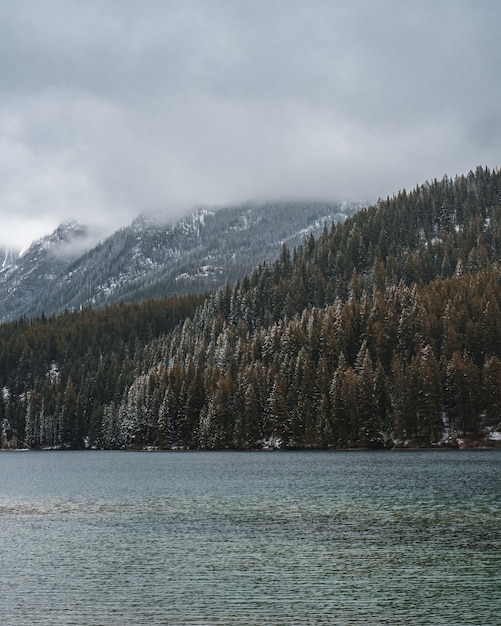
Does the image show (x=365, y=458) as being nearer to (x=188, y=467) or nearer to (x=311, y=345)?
(x=188, y=467)

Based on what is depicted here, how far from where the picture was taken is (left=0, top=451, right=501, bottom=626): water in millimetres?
31953

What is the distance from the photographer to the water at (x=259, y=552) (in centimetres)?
3195

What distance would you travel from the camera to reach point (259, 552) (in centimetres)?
4359

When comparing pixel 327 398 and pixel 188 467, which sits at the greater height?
pixel 327 398

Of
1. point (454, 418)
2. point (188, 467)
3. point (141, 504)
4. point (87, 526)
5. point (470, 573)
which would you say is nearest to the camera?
point (470, 573)

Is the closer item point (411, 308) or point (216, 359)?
point (411, 308)

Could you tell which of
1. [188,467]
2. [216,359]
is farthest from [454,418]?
[216,359]

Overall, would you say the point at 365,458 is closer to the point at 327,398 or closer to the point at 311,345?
the point at 327,398

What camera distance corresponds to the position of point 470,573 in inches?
1475

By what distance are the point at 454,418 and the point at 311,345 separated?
39382mm

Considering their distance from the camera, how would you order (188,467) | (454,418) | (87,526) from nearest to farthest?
(87,526), (188,467), (454,418)

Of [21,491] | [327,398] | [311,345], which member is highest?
[311,345]

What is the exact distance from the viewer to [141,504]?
68.4 meters

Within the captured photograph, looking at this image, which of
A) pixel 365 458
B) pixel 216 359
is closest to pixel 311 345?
pixel 216 359
